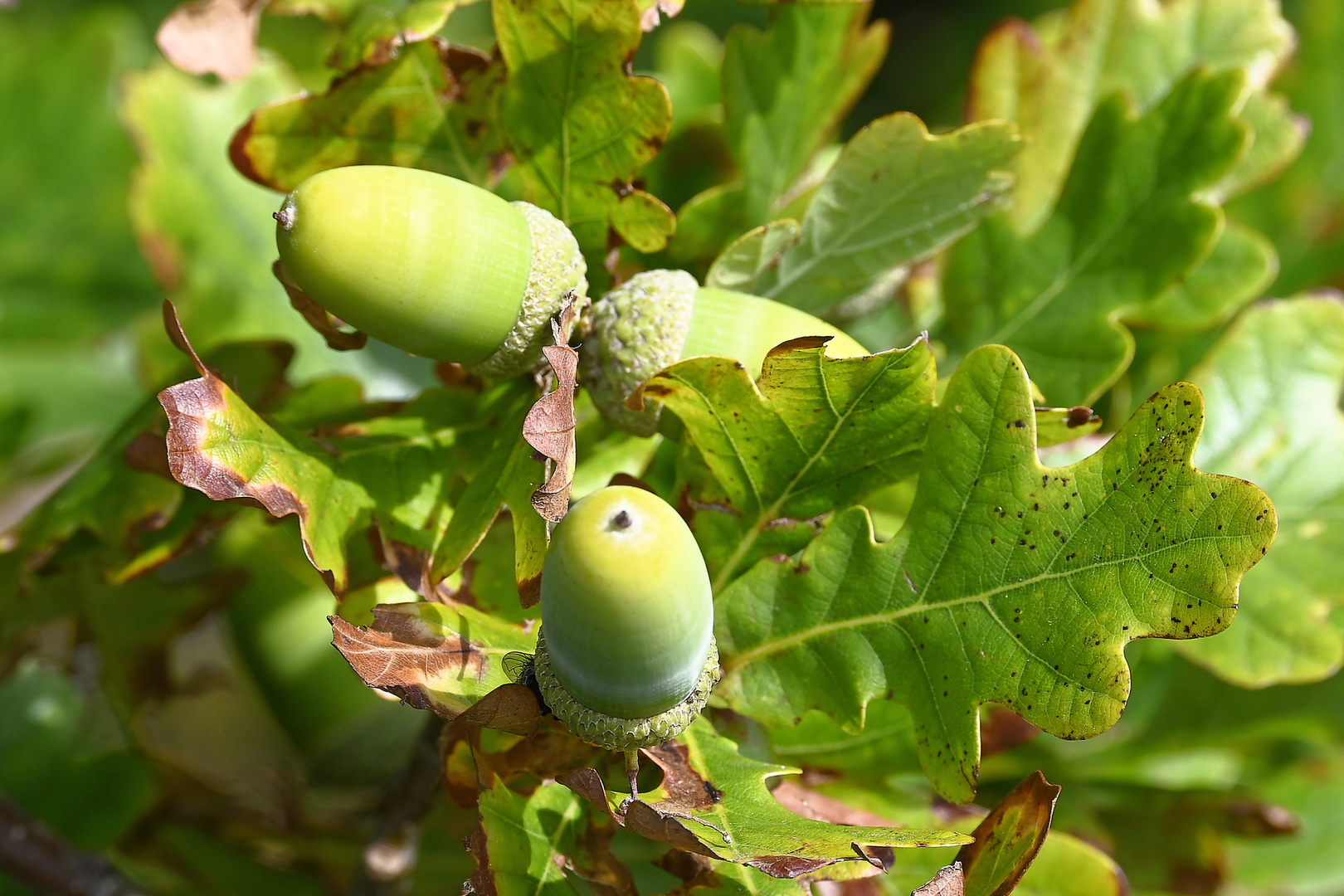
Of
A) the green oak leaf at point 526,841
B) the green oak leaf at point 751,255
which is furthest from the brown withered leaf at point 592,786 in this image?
the green oak leaf at point 751,255

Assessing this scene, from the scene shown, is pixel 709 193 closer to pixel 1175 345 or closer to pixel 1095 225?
pixel 1095 225

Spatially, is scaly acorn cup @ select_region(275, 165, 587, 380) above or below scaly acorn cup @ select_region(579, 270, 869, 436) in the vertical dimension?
above

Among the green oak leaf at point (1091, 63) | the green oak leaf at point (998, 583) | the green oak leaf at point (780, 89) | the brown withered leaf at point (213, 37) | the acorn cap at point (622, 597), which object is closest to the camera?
the acorn cap at point (622, 597)

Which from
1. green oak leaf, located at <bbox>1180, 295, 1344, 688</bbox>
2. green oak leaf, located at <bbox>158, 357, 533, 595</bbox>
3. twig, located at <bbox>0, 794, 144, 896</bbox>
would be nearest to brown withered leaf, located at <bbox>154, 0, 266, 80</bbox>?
green oak leaf, located at <bbox>158, 357, 533, 595</bbox>

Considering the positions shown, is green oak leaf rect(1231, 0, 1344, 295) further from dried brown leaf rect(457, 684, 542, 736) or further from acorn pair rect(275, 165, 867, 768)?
dried brown leaf rect(457, 684, 542, 736)

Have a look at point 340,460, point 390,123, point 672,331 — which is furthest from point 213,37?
point 672,331

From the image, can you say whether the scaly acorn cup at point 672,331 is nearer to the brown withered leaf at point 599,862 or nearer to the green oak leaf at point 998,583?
the green oak leaf at point 998,583

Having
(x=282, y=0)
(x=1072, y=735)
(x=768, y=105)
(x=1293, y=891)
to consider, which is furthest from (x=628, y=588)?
(x=1293, y=891)
